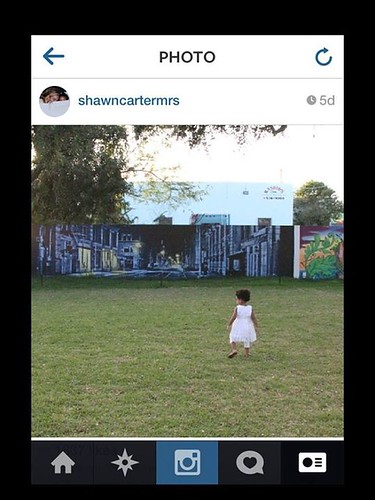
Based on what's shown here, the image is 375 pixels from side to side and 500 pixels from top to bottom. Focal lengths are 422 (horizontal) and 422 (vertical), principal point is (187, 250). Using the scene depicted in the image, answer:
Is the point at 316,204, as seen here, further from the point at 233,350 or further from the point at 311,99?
the point at 233,350

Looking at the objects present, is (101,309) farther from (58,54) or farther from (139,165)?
(58,54)

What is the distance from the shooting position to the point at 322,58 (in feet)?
6.02

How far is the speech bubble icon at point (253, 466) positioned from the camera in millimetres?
1815

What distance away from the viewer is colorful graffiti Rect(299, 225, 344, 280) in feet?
6.33

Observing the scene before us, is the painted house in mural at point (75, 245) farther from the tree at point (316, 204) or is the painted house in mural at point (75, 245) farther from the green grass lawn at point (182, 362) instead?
the tree at point (316, 204)

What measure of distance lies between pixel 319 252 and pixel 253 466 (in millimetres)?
1081

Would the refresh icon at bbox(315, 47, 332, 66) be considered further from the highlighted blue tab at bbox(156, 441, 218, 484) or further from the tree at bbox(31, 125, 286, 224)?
the highlighted blue tab at bbox(156, 441, 218, 484)

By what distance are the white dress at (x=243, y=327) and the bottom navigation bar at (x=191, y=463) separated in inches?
26.7

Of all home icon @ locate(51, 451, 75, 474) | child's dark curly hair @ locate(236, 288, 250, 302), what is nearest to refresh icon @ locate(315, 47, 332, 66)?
child's dark curly hair @ locate(236, 288, 250, 302)

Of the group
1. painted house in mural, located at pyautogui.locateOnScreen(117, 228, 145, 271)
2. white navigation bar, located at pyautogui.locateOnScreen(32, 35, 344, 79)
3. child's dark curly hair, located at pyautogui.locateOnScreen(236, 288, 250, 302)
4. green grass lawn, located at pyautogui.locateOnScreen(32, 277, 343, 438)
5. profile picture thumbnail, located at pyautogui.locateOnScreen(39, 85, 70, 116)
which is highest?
white navigation bar, located at pyautogui.locateOnScreen(32, 35, 344, 79)

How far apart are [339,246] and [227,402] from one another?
3.30 ft

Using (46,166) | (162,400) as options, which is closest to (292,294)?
(162,400)

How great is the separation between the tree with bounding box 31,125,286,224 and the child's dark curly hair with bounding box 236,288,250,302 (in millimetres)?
647

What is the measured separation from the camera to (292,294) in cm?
260
